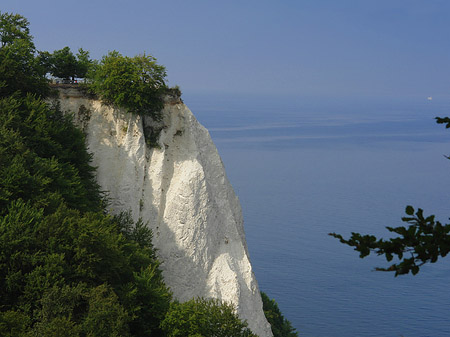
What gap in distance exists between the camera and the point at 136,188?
4841 centimetres

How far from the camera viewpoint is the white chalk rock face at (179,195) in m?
45.9

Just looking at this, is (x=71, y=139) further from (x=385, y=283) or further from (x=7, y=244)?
(x=385, y=283)

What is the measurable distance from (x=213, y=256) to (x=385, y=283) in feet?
275

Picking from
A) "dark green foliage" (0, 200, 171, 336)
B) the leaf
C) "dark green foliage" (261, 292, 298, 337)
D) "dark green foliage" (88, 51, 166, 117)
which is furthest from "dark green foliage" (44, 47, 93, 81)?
the leaf

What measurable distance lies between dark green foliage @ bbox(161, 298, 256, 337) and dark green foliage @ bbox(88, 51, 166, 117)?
18.7m

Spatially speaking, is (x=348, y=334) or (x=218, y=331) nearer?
(x=218, y=331)

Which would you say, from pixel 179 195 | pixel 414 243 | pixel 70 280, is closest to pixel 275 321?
pixel 179 195

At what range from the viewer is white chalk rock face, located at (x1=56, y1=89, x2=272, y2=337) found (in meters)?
45.9

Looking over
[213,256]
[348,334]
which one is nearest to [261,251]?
[348,334]

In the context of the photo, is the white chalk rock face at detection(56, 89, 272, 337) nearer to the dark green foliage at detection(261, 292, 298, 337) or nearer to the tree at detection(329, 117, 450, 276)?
the dark green foliage at detection(261, 292, 298, 337)

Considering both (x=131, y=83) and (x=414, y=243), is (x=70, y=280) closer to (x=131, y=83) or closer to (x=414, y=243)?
(x=131, y=83)

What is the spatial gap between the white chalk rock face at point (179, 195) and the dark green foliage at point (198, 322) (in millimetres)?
8167

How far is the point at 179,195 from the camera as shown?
156 ft

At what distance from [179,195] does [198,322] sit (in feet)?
46.4
